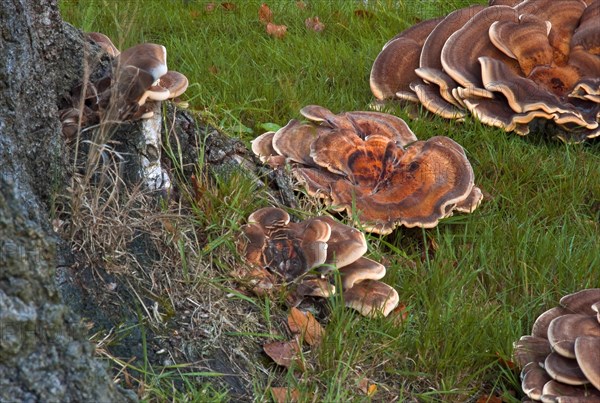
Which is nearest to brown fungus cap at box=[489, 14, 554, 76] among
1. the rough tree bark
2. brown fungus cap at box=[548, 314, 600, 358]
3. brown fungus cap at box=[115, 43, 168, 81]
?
brown fungus cap at box=[548, 314, 600, 358]

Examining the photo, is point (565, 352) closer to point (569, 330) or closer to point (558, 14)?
point (569, 330)

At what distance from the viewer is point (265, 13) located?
21.7 ft

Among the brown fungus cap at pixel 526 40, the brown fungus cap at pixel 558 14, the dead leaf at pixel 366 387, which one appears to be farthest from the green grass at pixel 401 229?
the brown fungus cap at pixel 558 14

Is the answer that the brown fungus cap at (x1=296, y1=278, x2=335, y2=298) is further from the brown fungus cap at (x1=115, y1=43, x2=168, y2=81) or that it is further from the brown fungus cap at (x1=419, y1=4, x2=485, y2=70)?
the brown fungus cap at (x1=419, y1=4, x2=485, y2=70)

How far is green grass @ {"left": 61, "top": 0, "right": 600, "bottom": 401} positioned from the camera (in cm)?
329

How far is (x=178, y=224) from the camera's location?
341 cm

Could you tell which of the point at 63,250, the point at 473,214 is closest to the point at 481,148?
the point at 473,214

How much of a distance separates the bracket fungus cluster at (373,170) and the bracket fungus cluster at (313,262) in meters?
0.54

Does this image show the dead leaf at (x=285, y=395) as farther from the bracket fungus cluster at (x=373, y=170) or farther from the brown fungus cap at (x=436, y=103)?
the brown fungus cap at (x=436, y=103)

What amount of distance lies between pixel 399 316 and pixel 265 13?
380cm

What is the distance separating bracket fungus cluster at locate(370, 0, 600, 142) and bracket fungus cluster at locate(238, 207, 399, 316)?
6.16ft

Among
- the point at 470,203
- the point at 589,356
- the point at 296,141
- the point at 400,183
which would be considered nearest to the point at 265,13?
the point at 296,141

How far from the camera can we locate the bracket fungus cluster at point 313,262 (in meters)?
3.41

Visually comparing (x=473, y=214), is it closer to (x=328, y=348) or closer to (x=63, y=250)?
(x=328, y=348)
